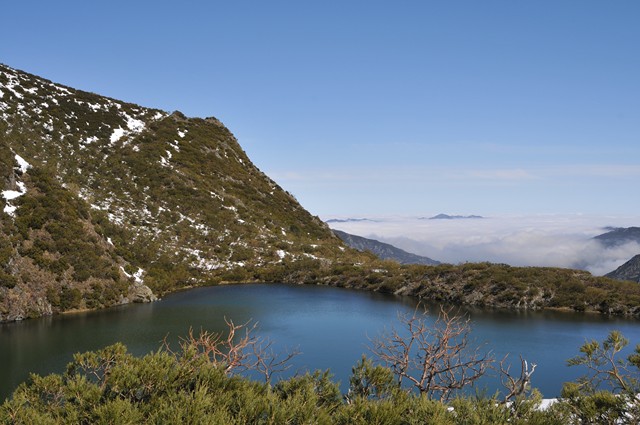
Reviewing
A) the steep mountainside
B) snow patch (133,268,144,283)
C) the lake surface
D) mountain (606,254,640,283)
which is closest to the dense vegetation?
the lake surface

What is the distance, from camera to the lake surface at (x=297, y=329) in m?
21.2

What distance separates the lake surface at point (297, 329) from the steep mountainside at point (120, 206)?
380cm

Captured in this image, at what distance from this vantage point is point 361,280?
4991cm

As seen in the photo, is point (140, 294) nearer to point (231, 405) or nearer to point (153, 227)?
point (153, 227)

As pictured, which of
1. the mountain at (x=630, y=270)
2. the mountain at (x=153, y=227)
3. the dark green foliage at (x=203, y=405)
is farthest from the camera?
the mountain at (x=630, y=270)

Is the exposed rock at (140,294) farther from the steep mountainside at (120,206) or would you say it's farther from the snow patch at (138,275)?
the snow patch at (138,275)

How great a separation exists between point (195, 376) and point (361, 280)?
40765mm

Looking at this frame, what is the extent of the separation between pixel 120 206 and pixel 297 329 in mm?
32721

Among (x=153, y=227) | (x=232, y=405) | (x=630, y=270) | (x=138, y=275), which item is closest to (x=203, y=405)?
(x=232, y=405)

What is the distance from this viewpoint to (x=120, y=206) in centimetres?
5234

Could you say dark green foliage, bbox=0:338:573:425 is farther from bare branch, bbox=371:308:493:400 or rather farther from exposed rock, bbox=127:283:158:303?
exposed rock, bbox=127:283:158:303

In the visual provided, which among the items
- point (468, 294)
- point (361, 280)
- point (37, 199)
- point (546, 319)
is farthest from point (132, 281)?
point (546, 319)

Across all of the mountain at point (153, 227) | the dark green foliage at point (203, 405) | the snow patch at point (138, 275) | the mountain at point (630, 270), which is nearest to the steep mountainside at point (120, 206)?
the snow patch at point (138, 275)

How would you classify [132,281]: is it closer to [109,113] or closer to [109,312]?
[109,312]
